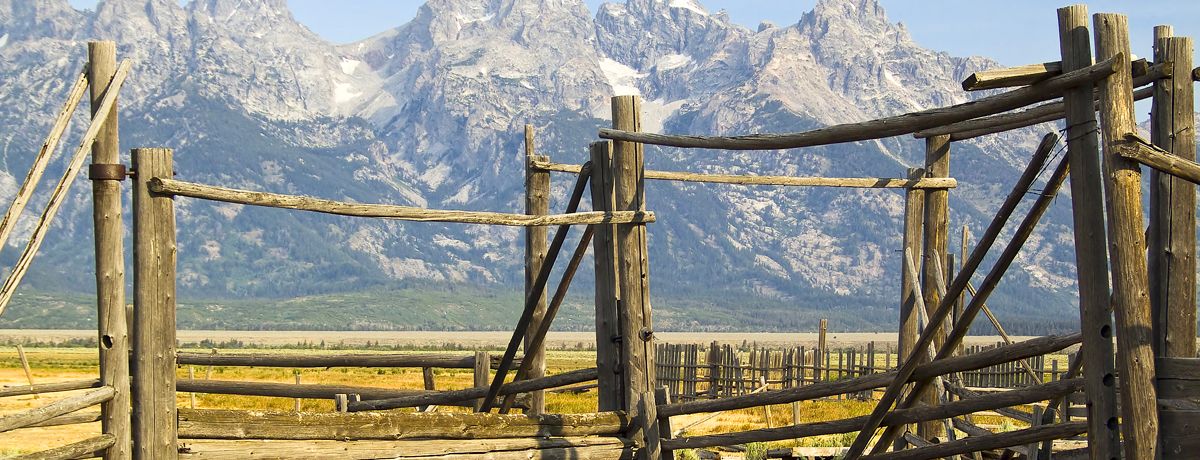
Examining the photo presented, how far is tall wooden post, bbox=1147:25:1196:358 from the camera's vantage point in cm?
544

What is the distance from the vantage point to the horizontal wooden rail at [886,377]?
6477mm

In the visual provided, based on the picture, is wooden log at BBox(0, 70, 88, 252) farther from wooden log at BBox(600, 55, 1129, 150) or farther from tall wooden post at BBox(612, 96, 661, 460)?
wooden log at BBox(600, 55, 1129, 150)

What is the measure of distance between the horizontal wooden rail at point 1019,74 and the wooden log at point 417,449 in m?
3.70

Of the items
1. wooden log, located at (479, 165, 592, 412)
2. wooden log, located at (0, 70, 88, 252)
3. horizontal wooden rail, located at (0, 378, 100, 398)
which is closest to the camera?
wooden log, located at (0, 70, 88, 252)

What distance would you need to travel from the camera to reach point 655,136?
810 centimetres

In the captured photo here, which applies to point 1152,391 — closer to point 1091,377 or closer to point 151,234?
point 1091,377

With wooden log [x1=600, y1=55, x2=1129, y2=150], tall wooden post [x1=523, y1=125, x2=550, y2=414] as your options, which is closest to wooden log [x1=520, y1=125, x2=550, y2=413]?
tall wooden post [x1=523, y1=125, x2=550, y2=414]

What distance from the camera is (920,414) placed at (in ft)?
23.6

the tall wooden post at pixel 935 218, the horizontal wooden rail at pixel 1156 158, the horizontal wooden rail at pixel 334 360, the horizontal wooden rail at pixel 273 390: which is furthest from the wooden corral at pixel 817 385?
the horizontal wooden rail at pixel 334 360

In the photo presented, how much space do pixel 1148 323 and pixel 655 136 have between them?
3.48 meters

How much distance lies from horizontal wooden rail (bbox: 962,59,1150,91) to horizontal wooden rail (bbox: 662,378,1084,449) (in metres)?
1.44

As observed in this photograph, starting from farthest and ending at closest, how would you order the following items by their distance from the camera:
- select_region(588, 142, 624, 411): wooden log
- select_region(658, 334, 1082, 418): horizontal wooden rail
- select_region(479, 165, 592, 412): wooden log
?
1. select_region(588, 142, 624, 411): wooden log
2. select_region(479, 165, 592, 412): wooden log
3. select_region(658, 334, 1082, 418): horizontal wooden rail

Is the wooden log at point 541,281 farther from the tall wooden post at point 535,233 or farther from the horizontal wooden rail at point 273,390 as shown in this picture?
the horizontal wooden rail at point 273,390

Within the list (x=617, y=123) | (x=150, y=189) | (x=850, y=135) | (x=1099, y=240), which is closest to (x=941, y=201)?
(x=617, y=123)
